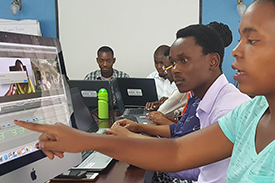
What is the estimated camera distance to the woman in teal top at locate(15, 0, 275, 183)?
0.64 m

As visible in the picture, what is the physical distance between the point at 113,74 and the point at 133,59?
38 cm

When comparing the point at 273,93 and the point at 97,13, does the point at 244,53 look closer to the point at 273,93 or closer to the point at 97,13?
the point at 273,93

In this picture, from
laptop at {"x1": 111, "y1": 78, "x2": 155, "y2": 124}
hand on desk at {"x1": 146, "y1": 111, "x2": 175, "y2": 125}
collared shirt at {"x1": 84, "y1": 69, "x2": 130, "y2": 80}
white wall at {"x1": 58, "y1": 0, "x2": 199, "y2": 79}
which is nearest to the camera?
hand on desk at {"x1": 146, "y1": 111, "x2": 175, "y2": 125}

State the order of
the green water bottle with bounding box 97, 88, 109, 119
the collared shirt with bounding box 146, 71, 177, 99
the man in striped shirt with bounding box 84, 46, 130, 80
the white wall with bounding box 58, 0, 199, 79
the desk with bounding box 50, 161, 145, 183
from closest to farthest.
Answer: the desk with bounding box 50, 161, 145, 183, the green water bottle with bounding box 97, 88, 109, 119, the collared shirt with bounding box 146, 71, 177, 99, the man in striped shirt with bounding box 84, 46, 130, 80, the white wall with bounding box 58, 0, 199, 79

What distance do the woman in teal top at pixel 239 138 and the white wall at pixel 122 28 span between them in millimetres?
2951

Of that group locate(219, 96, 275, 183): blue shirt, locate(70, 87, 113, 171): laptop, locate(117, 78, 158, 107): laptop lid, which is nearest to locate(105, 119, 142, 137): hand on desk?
locate(70, 87, 113, 171): laptop

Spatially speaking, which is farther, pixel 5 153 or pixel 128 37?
pixel 128 37

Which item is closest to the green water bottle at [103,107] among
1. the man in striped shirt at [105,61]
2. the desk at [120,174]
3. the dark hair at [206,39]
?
the dark hair at [206,39]

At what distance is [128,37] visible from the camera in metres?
3.79

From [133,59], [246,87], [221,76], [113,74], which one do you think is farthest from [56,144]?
[133,59]

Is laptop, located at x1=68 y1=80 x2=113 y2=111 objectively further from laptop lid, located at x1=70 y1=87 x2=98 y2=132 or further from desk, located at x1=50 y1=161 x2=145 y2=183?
desk, located at x1=50 y1=161 x2=145 y2=183

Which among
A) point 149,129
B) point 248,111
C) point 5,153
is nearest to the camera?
point 5,153

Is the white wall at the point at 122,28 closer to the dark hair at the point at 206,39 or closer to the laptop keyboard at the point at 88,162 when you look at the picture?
the dark hair at the point at 206,39

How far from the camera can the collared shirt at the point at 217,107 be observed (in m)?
1.08
